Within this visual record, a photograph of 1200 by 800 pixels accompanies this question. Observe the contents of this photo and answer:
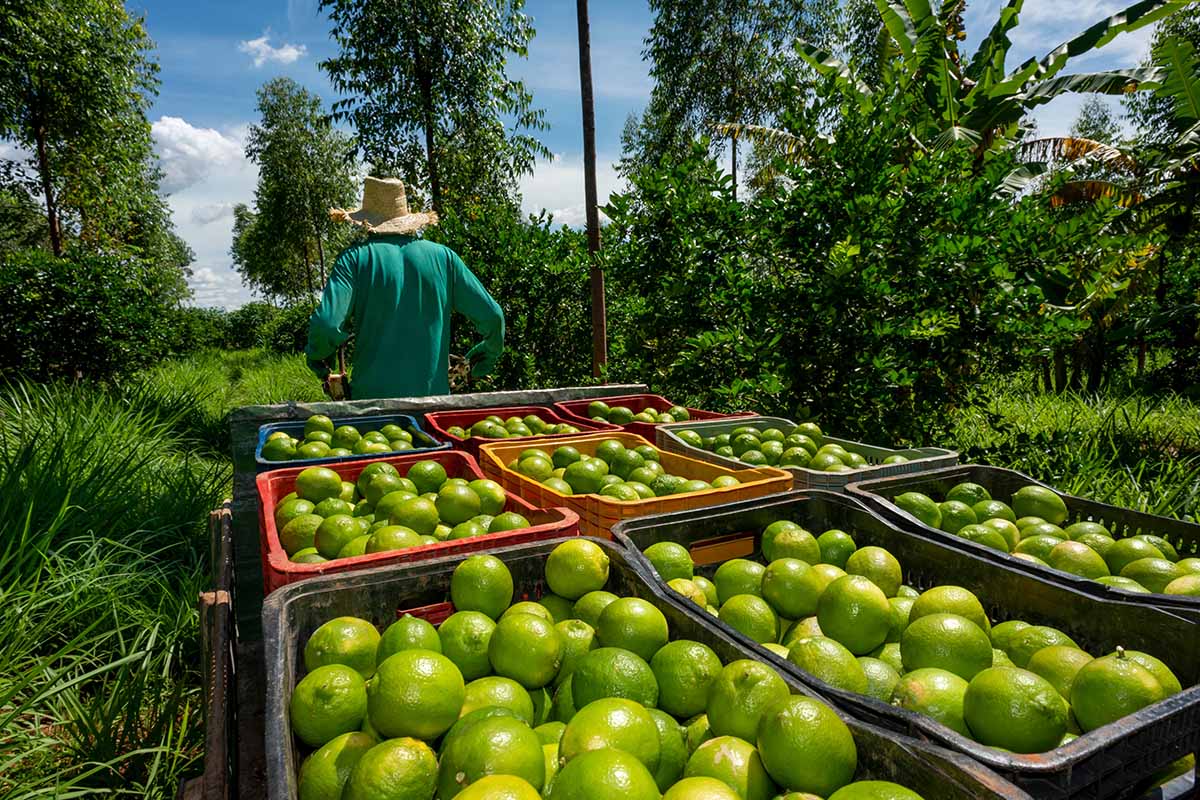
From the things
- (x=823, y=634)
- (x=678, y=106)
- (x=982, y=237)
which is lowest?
(x=823, y=634)

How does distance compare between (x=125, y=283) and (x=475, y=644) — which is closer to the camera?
(x=475, y=644)

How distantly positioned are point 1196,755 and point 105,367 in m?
14.0

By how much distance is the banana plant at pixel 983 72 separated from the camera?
8125 millimetres

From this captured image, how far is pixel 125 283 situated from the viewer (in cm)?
1111

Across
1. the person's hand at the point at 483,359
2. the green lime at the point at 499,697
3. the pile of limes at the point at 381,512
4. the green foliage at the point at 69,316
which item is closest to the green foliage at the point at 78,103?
the green foliage at the point at 69,316

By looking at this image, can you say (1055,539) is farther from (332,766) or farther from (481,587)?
(332,766)

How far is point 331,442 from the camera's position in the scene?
339 cm

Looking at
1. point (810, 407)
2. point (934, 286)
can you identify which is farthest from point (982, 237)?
point (810, 407)

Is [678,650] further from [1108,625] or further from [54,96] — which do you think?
[54,96]

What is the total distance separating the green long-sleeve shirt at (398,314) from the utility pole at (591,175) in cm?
254

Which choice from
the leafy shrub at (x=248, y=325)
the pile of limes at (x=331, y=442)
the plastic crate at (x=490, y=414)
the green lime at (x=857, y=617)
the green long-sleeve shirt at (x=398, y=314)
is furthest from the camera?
the leafy shrub at (x=248, y=325)

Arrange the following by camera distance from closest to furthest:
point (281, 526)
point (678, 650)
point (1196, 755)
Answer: point (1196, 755) < point (678, 650) < point (281, 526)

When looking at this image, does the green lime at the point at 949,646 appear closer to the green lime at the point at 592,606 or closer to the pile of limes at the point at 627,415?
the green lime at the point at 592,606

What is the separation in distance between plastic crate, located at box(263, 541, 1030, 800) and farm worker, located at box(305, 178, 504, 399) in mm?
2797
